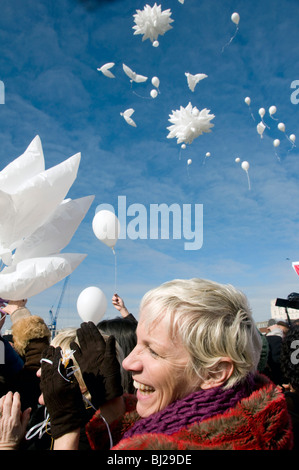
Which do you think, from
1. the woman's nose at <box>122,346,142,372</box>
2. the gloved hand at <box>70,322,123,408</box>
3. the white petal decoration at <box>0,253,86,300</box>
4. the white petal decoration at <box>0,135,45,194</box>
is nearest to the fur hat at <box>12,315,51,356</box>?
the white petal decoration at <box>0,253,86,300</box>

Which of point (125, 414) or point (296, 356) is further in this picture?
point (296, 356)

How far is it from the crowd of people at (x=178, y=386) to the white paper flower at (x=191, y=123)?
4.14 m

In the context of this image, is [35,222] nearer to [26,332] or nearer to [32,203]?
[32,203]

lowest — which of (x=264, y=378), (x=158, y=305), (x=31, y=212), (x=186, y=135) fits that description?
(x=264, y=378)

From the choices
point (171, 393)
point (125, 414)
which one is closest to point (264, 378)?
point (171, 393)

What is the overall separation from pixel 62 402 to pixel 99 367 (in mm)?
298

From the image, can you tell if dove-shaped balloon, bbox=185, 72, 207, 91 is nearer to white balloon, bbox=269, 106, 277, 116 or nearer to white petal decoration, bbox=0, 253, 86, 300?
white balloon, bbox=269, 106, 277, 116

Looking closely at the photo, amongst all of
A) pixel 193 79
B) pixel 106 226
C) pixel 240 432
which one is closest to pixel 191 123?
pixel 193 79

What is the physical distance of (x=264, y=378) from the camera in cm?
159

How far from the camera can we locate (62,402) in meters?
1.67

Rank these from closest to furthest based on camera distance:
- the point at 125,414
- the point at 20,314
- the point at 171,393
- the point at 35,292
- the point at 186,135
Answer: the point at 171,393, the point at 125,414, the point at 35,292, the point at 20,314, the point at 186,135

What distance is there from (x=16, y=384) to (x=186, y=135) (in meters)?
4.27

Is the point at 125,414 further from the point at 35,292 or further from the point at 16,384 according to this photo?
the point at 16,384

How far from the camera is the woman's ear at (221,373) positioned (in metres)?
1.48
